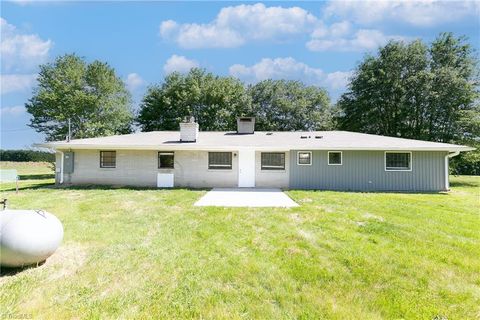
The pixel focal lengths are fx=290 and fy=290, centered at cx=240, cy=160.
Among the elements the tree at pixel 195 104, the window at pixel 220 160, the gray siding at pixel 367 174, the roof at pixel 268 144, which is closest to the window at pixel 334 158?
the gray siding at pixel 367 174

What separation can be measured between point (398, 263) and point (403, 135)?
23.7 metres

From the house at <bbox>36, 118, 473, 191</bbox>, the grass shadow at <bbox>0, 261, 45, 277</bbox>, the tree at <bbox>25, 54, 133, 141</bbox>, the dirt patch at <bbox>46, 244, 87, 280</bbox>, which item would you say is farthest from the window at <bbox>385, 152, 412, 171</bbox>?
the tree at <bbox>25, 54, 133, 141</bbox>

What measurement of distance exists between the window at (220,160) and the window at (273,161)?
1704 mm

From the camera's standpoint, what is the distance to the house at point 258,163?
13555mm

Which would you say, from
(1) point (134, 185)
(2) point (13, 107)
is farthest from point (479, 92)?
(2) point (13, 107)

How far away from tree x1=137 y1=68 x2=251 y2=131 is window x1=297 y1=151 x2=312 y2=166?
1657 centimetres

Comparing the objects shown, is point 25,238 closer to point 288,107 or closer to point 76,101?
point 76,101

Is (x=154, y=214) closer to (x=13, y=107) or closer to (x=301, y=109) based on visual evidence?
(x=301, y=109)

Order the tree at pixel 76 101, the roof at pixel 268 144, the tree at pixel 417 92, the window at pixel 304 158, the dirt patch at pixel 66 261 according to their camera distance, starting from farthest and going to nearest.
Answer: the tree at pixel 76 101
the tree at pixel 417 92
the window at pixel 304 158
the roof at pixel 268 144
the dirt patch at pixel 66 261

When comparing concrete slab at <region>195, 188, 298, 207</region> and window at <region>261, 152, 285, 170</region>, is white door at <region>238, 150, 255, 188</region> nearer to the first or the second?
window at <region>261, 152, 285, 170</region>

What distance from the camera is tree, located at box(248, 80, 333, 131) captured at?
30.9 m

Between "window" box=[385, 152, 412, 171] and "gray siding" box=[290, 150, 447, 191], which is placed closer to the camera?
"gray siding" box=[290, 150, 447, 191]

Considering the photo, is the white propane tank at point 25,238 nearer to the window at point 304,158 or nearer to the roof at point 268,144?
the roof at point 268,144

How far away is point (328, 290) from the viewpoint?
156 inches
